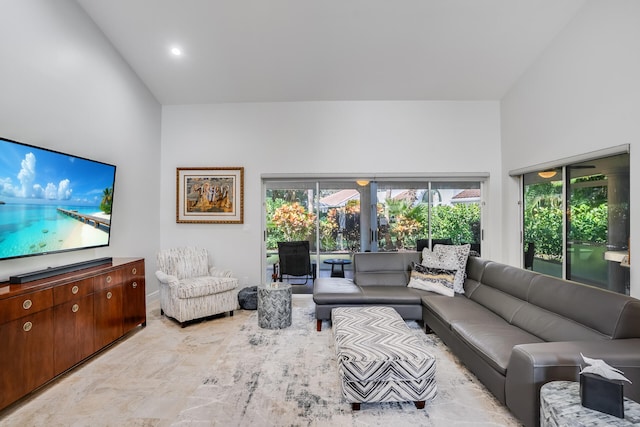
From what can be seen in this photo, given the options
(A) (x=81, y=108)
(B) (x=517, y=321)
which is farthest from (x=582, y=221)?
(A) (x=81, y=108)

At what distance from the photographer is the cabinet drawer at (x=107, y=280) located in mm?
2902

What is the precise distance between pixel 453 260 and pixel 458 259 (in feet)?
0.20

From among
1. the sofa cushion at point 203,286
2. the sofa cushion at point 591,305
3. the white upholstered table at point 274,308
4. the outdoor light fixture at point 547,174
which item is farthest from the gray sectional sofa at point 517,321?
the outdoor light fixture at point 547,174

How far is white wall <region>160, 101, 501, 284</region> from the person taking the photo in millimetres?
4934

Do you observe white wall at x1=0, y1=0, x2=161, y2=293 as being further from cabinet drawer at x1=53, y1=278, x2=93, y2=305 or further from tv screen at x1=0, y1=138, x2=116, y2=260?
cabinet drawer at x1=53, y1=278, x2=93, y2=305

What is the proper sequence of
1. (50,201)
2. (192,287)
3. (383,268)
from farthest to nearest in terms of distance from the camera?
(383,268)
(192,287)
(50,201)

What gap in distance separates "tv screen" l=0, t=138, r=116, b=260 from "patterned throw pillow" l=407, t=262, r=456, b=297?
376cm

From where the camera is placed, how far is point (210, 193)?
4.95 m

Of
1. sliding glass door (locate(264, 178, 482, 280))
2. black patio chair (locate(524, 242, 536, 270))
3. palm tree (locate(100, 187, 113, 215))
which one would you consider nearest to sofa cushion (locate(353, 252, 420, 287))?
sliding glass door (locate(264, 178, 482, 280))

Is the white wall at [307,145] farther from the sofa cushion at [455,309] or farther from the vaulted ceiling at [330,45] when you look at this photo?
the sofa cushion at [455,309]

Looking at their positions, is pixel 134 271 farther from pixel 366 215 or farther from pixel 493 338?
pixel 493 338

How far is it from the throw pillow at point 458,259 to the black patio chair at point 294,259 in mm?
2004

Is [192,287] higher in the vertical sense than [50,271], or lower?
lower

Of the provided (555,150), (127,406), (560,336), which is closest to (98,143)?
(127,406)
